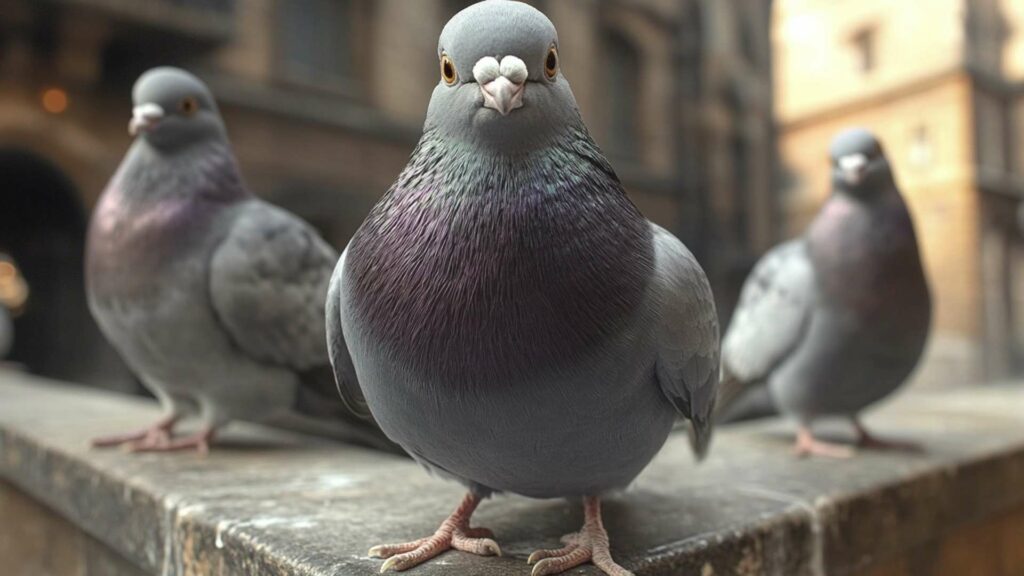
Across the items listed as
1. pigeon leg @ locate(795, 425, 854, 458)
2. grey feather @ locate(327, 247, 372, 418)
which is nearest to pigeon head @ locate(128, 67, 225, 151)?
grey feather @ locate(327, 247, 372, 418)

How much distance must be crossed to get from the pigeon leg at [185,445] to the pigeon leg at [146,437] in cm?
2

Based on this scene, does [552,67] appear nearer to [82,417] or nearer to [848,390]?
[848,390]

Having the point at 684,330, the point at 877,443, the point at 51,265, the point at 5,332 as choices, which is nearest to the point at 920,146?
the point at 877,443

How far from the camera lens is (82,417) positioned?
9.13ft

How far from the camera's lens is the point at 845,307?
6.70 feet

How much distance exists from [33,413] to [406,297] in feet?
8.30

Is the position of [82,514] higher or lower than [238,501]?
lower

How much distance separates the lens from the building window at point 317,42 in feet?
15.9

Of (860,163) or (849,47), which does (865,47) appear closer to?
(849,47)

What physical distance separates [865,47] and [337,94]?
10.8 feet

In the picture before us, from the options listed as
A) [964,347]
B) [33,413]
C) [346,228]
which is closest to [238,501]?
[33,413]

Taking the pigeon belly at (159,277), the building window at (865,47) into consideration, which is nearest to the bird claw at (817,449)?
the pigeon belly at (159,277)

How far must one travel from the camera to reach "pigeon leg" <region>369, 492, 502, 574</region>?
1.11 meters

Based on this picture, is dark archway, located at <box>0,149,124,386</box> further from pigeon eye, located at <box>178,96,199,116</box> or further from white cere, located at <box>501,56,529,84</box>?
white cere, located at <box>501,56,529,84</box>
